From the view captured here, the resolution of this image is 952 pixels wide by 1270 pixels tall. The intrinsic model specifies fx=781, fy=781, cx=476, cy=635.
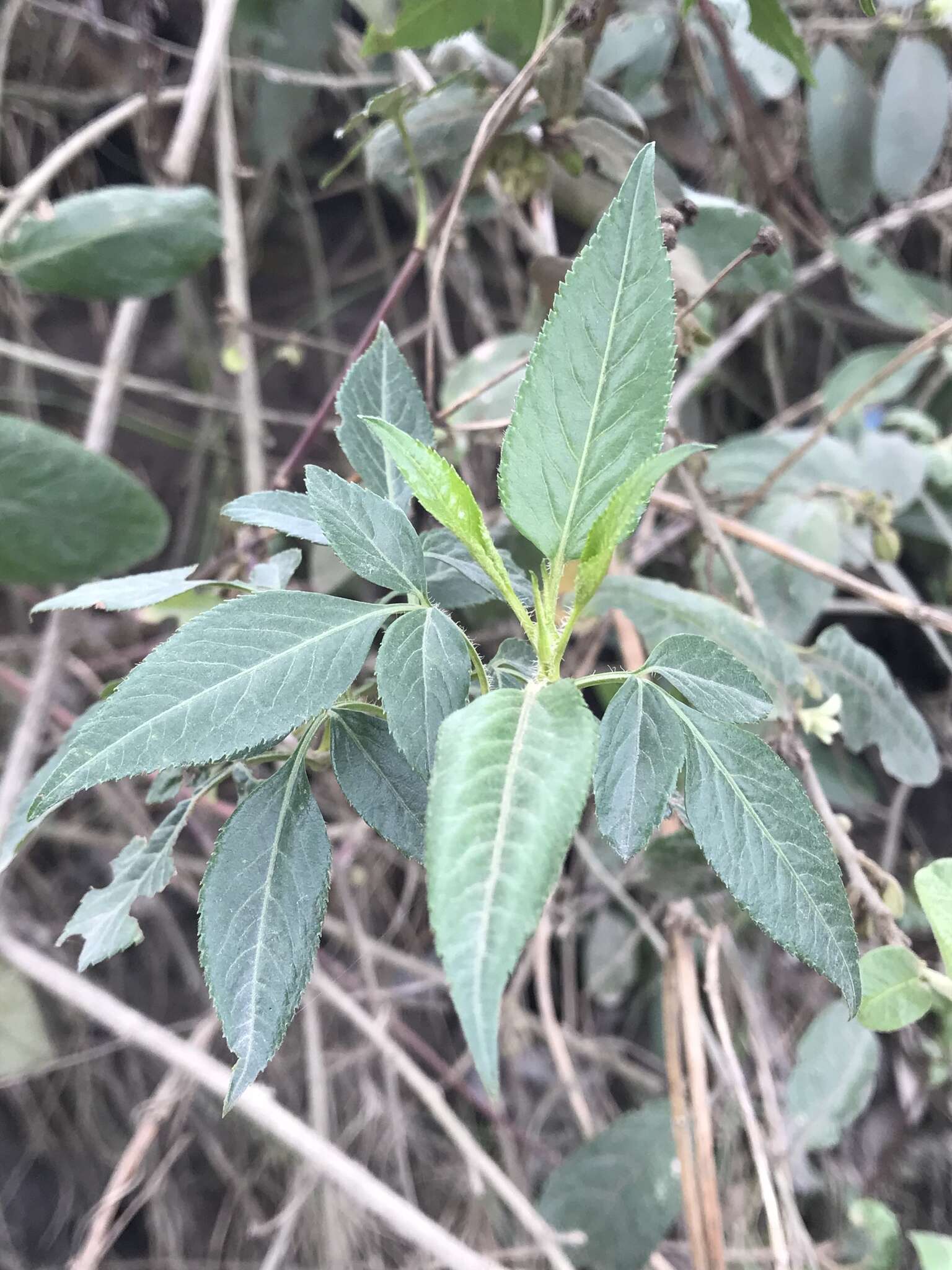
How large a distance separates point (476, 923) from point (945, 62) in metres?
1.21

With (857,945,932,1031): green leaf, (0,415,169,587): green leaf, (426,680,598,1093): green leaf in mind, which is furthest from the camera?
(0,415,169,587): green leaf

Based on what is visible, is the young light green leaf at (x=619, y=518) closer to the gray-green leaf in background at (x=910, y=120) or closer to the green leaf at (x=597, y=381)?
the green leaf at (x=597, y=381)

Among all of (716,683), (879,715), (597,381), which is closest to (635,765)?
(716,683)

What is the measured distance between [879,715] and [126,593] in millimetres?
566

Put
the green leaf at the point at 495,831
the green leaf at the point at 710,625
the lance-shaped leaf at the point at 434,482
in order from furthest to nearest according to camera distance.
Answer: the green leaf at the point at 710,625, the lance-shaped leaf at the point at 434,482, the green leaf at the point at 495,831

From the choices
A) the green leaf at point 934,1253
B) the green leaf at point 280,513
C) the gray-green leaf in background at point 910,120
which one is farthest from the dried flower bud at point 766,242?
the green leaf at point 934,1253

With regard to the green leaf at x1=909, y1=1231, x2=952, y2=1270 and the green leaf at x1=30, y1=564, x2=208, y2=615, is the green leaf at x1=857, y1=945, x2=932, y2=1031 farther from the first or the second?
the green leaf at x1=30, y1=564, x2=208, y2=615

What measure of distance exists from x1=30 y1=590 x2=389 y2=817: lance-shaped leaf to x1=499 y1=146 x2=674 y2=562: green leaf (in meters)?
0.09

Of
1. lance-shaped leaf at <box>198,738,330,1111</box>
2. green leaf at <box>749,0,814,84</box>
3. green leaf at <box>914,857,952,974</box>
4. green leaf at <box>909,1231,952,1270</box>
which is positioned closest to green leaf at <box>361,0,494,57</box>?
green leaf at <box>749,0,814,84</box>

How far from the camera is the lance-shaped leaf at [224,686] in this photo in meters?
0.28

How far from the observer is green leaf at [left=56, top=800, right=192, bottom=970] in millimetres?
393

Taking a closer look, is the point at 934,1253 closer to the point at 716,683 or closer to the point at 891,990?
the point at 891,990

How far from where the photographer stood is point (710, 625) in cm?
54

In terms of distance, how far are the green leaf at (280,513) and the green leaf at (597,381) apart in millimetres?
107
